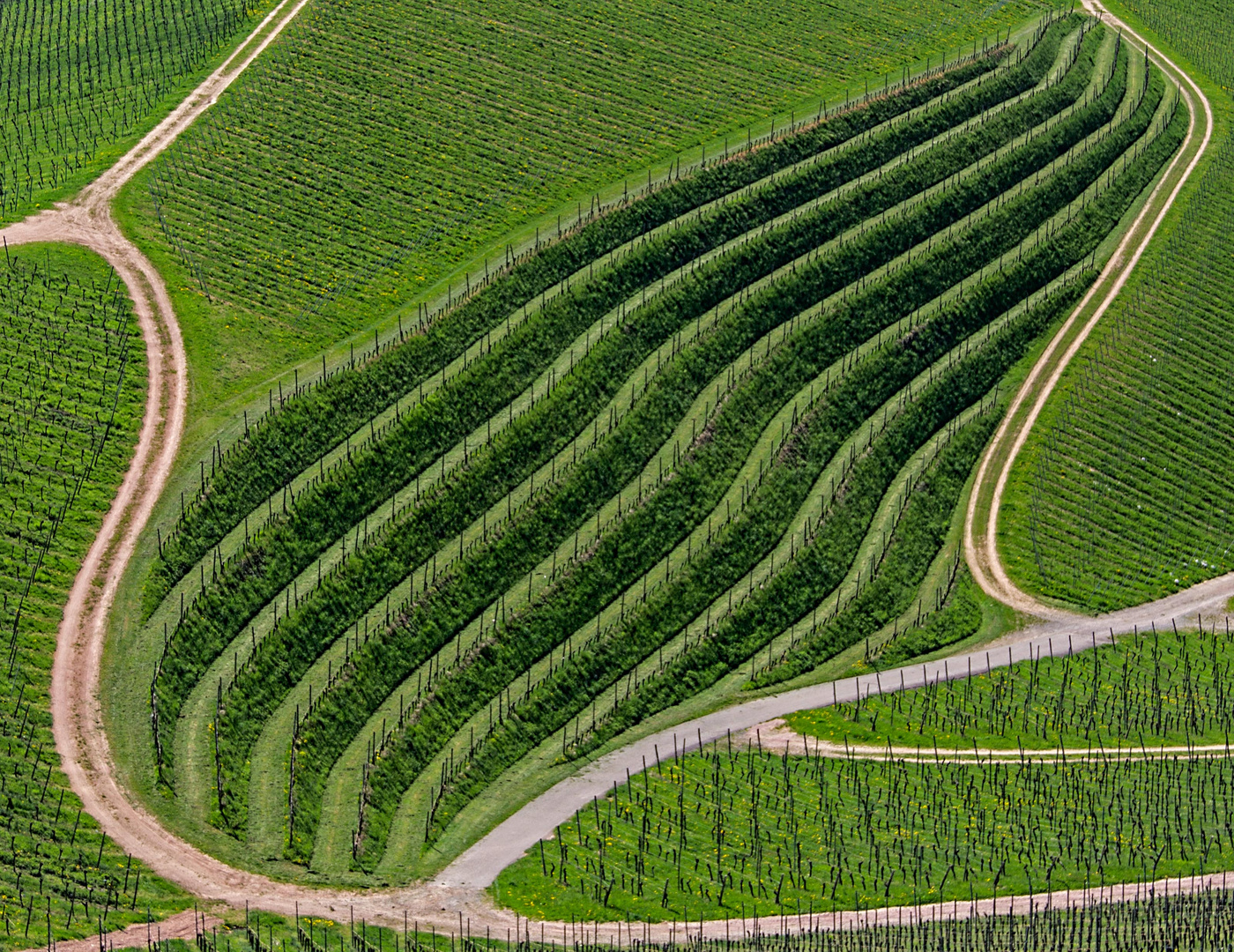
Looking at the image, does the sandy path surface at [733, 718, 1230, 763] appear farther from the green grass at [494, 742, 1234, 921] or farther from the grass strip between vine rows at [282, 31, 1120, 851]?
the grass strip between vine rows at [282, 31, 1120, 851]

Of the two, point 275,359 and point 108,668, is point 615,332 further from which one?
point 108,668

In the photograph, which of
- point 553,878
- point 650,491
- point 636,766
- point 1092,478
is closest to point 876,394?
point 1092,478

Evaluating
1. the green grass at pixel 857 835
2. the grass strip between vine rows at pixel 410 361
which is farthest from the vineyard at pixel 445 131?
the green grass at pixel 857 835

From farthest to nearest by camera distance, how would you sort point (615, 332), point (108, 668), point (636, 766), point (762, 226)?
point (762, 226) → point (615, 332) → point (636, 766) → point (108, 668)

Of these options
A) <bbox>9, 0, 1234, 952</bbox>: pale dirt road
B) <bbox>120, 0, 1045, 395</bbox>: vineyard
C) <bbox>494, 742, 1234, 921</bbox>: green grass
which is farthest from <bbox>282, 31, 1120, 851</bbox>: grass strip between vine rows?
<bbox>120, 0, 1045, 395</bbox>: vineyard

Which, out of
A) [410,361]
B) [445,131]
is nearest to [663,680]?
[410,361]

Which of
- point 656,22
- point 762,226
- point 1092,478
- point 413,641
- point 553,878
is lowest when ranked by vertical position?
point 553,878

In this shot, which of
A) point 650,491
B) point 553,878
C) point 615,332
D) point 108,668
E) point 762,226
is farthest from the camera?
point 762,226
